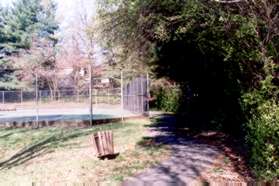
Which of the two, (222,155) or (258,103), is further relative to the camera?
(222,155)

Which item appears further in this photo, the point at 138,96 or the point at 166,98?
the point at 166,98

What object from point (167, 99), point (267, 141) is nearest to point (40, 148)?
point (267, 141)

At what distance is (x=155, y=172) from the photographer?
8.05 m

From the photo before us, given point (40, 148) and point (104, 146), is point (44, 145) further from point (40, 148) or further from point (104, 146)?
point (104, 146)

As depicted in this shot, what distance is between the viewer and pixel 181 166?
28.1 feet

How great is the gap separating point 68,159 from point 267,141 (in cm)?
508

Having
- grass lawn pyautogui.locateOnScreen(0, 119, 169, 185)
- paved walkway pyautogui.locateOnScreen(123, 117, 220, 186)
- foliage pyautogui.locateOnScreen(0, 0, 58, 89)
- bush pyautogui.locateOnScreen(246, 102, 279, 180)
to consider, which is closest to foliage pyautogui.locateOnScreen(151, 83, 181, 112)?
grass lawn pyautogui.locateOnScreen(0, 119, 169, 185)

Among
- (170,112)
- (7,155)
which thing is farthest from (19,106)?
(7,155)

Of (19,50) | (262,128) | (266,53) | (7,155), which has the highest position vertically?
(19,50)

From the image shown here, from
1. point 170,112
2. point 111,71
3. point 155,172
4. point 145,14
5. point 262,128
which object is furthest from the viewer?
point 111,71

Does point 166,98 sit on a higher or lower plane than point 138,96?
lower

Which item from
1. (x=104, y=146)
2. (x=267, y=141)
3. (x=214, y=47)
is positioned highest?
Result: (x=214, y=47)

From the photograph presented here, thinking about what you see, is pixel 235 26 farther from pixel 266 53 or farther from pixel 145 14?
pixel 145 14

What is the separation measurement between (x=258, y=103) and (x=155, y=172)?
251 cm
